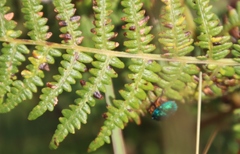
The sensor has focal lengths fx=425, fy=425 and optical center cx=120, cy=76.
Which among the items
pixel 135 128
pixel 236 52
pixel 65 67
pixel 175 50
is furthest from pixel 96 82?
pixel 135 128

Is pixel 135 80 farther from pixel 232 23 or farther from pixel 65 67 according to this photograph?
pixel 232 23

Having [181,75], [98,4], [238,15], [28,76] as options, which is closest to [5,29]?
[28,76]

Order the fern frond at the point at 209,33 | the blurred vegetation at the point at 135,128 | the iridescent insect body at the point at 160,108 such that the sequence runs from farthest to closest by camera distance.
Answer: the blurred vegetation at the point at 135,128 < the iridescent insect body at the point at 160,108 < the fern frond at the point at 209,33

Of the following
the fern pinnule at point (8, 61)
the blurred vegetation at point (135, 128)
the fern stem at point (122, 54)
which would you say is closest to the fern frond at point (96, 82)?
the fern stem at point (122, 54)

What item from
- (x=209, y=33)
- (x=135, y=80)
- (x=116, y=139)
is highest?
(x=209, y=33)

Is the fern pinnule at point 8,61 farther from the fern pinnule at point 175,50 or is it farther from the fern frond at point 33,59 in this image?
the fern pinnule at point 175,50

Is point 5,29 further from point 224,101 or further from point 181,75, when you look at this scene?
point 224,101

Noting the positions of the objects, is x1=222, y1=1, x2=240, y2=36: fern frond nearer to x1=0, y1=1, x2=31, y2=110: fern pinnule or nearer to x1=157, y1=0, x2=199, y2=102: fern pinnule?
x1=157, y1=0, x2=199, y2=102: fern pinnule
